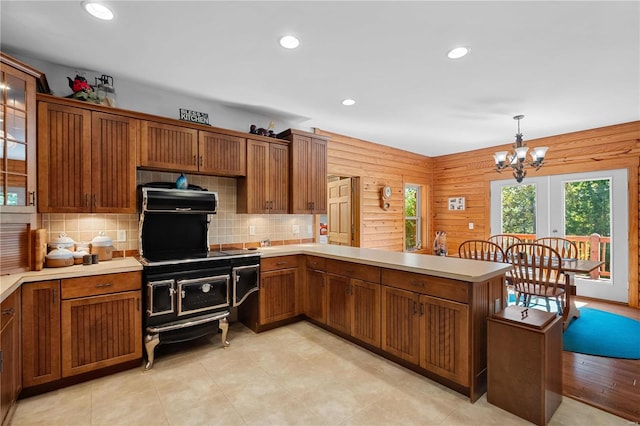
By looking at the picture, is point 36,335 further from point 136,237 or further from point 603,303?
point 603,303

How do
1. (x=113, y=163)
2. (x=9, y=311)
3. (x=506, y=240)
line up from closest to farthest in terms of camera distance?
(x=9, y=311) → (x=113, y=163) → (x=506, y=240)

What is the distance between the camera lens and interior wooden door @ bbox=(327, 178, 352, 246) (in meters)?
5.46

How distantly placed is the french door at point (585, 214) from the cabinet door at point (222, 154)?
5.04 m

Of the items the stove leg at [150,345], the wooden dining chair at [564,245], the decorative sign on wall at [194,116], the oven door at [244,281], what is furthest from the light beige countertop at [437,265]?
the wooden dining chair at [564,245]

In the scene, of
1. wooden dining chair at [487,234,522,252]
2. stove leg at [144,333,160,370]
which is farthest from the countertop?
wooden dining chair at [487,234,522,252]

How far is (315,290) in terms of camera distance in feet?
11.5

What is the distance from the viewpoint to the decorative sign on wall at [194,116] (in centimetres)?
326

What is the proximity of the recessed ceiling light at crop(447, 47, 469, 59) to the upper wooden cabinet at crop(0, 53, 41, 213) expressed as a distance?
3.29 m

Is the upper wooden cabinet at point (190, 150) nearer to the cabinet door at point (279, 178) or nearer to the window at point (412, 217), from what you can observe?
the cabinet door at point (279, 178)

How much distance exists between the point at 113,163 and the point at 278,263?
74.3 inches

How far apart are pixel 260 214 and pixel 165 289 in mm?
1490

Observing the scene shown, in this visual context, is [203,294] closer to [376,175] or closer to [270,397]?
[270,397]

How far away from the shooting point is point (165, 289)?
8.73 feet

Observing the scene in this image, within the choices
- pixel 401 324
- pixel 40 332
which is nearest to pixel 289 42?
pixel 401 324
